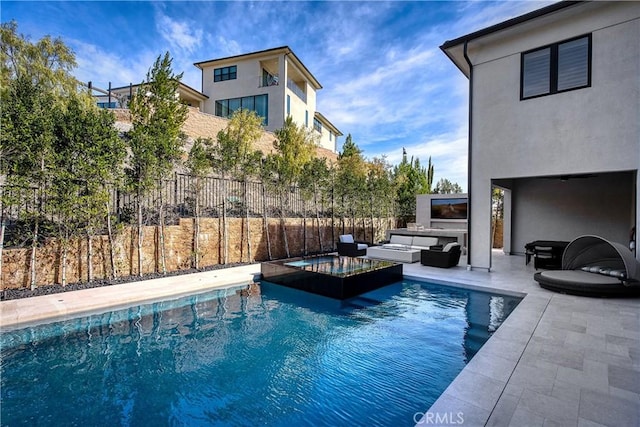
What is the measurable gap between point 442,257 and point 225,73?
1909cm

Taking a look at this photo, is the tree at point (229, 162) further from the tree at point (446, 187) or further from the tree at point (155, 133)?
the tree at point (446, 187)

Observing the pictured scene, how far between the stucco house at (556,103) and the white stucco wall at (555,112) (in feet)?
A: 0.06

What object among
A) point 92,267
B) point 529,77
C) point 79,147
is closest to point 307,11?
point 529,77

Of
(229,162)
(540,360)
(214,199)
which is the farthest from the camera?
(214,199)

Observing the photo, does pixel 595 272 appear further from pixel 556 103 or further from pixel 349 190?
pixel 349 190

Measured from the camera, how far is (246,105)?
20.4 meters

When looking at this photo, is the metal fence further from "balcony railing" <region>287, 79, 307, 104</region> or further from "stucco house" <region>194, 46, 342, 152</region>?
"balcony railing" <region>287, 79, 307, 104</region>

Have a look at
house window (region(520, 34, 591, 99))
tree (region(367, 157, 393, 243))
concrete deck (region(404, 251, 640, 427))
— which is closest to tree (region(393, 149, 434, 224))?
tree (region(367, 157, 393, 243))

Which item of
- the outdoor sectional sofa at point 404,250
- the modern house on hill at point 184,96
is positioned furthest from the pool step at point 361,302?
the modern house on hill at point 184,96

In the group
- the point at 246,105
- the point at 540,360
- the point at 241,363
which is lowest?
the point at 241,363

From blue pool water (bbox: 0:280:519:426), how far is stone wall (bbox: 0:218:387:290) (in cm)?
219

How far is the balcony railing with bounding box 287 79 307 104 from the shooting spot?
20.5 meters

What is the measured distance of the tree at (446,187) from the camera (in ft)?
85.6

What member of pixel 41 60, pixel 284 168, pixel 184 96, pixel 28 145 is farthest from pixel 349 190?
pixel 184 96
